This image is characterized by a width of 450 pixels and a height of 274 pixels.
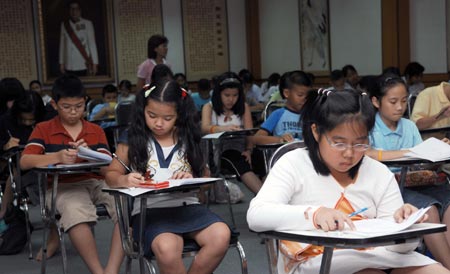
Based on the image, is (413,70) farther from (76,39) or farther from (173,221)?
(173,221)

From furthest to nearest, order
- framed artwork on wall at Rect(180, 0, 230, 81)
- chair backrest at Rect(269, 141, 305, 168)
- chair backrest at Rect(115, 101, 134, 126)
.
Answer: framed artwork on wall at Rect(180, 0, 230, 81), chair backrest at Rect(115, 101, 134, 126), chair backrest at Rect(269, 141, 305, 168)

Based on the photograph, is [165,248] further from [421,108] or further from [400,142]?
[421,108]

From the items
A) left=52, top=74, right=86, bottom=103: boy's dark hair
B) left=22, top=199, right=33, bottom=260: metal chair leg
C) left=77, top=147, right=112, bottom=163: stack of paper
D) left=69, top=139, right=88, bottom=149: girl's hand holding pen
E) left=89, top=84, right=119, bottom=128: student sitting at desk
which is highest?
left=52, top=74, right=86, bottom=103: boy's dark hair

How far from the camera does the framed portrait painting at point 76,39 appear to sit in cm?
1142

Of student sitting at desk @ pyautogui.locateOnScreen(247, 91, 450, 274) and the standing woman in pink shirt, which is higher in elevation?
the standing woman in pink shirt

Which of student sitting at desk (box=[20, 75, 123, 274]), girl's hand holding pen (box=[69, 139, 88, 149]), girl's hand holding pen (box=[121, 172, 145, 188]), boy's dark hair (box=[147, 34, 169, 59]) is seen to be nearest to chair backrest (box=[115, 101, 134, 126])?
boy's dark hair (box=[147, 34, 169, 59])

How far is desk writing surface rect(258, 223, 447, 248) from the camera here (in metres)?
1.86

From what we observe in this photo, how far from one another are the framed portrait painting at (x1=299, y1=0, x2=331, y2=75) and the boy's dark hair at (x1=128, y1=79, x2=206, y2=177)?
7.74 m

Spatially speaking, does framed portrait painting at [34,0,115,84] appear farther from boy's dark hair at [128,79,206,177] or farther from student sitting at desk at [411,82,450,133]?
boy's dark hair at [128,79,206,177]

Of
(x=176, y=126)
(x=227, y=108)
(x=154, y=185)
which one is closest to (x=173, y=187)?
(x=154, y=185)

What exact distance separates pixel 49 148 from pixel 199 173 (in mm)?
1004

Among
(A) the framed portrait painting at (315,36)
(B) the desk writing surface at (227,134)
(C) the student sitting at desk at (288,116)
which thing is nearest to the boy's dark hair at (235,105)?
(C) the student sitting at desk at (288,116)

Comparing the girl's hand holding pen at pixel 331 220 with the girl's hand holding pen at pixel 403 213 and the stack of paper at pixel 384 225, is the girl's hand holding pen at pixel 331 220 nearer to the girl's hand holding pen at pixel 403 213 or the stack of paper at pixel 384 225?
the stack of paper at pixel 384 225

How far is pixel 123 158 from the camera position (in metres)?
3.19
